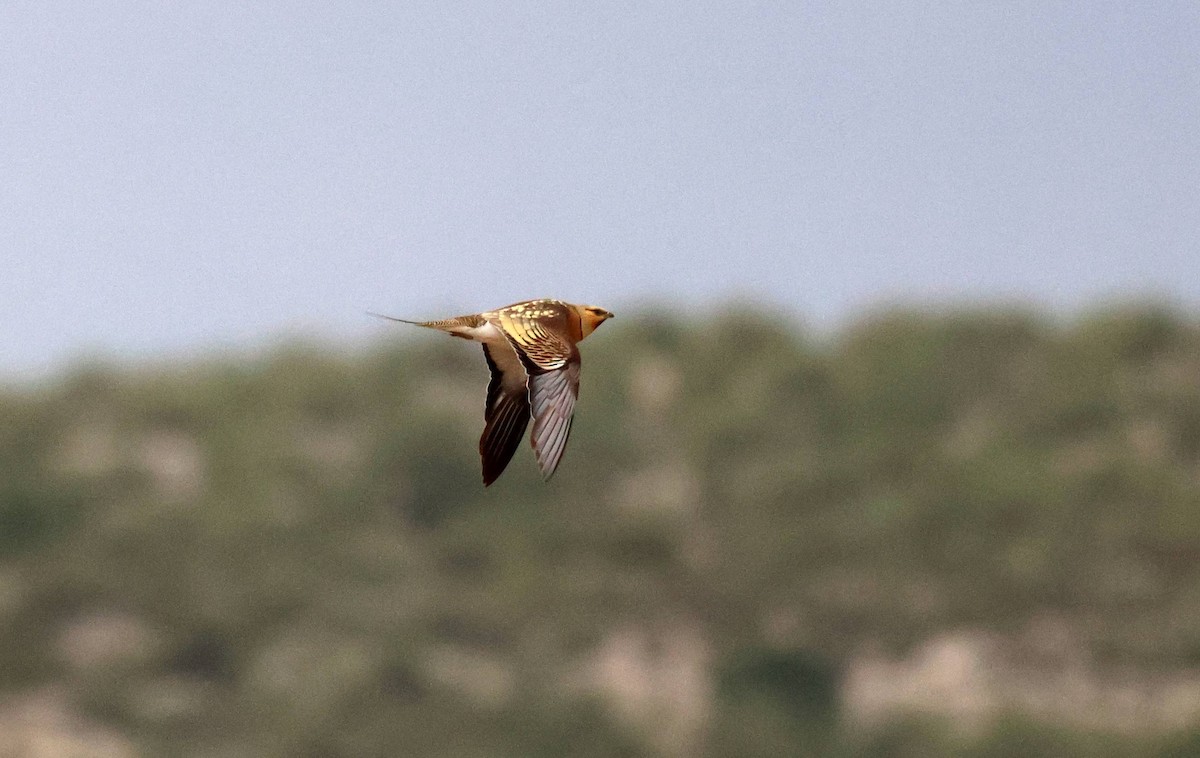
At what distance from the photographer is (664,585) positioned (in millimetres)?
29000

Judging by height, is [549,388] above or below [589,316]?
below

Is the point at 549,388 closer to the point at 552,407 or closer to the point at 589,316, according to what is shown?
the point at 552,407

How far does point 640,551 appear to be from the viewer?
97.5ft

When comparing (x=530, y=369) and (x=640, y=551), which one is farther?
(x=640, y=551)

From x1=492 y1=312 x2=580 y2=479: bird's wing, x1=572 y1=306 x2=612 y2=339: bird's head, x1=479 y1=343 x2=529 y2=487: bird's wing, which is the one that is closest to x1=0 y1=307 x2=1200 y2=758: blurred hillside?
x1=479 y1=343 x2=529 y2=487: bird's wing

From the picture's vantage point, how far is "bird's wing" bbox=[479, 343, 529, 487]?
226 inches

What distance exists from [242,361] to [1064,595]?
12312mm

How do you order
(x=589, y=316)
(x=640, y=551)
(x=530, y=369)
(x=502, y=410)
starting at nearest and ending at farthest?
(x=530, y=369) < (x=589, y=316) < (x=502, y=410) < (x=640, y=551)

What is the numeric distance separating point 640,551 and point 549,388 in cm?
2473

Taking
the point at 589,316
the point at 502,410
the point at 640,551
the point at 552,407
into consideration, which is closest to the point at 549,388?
the point at 552,407

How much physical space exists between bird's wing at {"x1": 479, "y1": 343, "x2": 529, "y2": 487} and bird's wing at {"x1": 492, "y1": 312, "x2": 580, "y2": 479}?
459 millimetres

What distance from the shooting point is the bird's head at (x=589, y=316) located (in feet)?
18.6

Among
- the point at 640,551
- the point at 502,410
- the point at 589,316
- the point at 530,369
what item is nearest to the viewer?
the point at 530,369

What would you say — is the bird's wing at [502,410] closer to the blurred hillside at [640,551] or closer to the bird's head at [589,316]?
the bird's head at [589,316]
